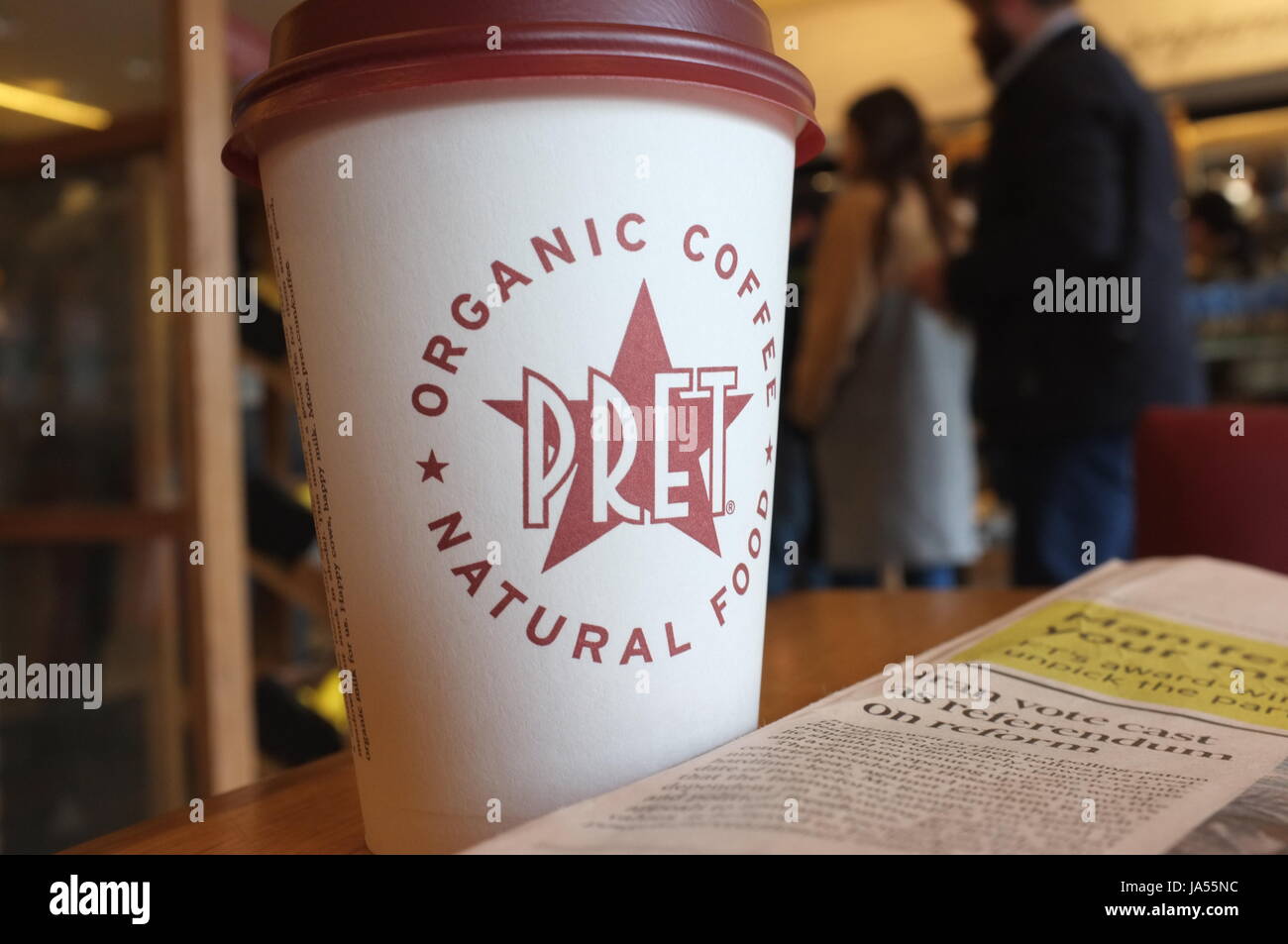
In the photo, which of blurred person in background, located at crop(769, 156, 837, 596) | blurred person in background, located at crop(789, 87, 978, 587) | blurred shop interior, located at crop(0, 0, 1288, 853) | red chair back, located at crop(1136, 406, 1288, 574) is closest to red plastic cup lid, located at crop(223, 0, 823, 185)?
red chair back, located at crop(1136, 406, 1288, 574)

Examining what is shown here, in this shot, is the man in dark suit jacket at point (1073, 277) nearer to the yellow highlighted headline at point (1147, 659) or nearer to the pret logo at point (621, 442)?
the yellow highlighted headline at point (1147, 659)

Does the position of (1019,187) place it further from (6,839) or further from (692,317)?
(6,839)

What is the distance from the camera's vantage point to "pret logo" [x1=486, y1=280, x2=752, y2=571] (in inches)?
13.3

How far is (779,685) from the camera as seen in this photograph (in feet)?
1.87

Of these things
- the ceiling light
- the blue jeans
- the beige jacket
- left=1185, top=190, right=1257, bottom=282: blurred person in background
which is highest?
left=1185, top=190, right=1257, bottom=282: blurred person in background

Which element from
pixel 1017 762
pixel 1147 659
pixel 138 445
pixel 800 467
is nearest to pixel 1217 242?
pixel 800 467

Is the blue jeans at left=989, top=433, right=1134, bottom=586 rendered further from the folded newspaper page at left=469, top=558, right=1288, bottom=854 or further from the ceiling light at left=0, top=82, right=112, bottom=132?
the ceiling light at left=0, top=82, right=112, bottom=132

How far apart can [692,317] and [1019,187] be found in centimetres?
150

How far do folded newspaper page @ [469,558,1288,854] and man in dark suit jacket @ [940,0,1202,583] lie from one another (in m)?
1.15

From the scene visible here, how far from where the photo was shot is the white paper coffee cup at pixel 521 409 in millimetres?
336
